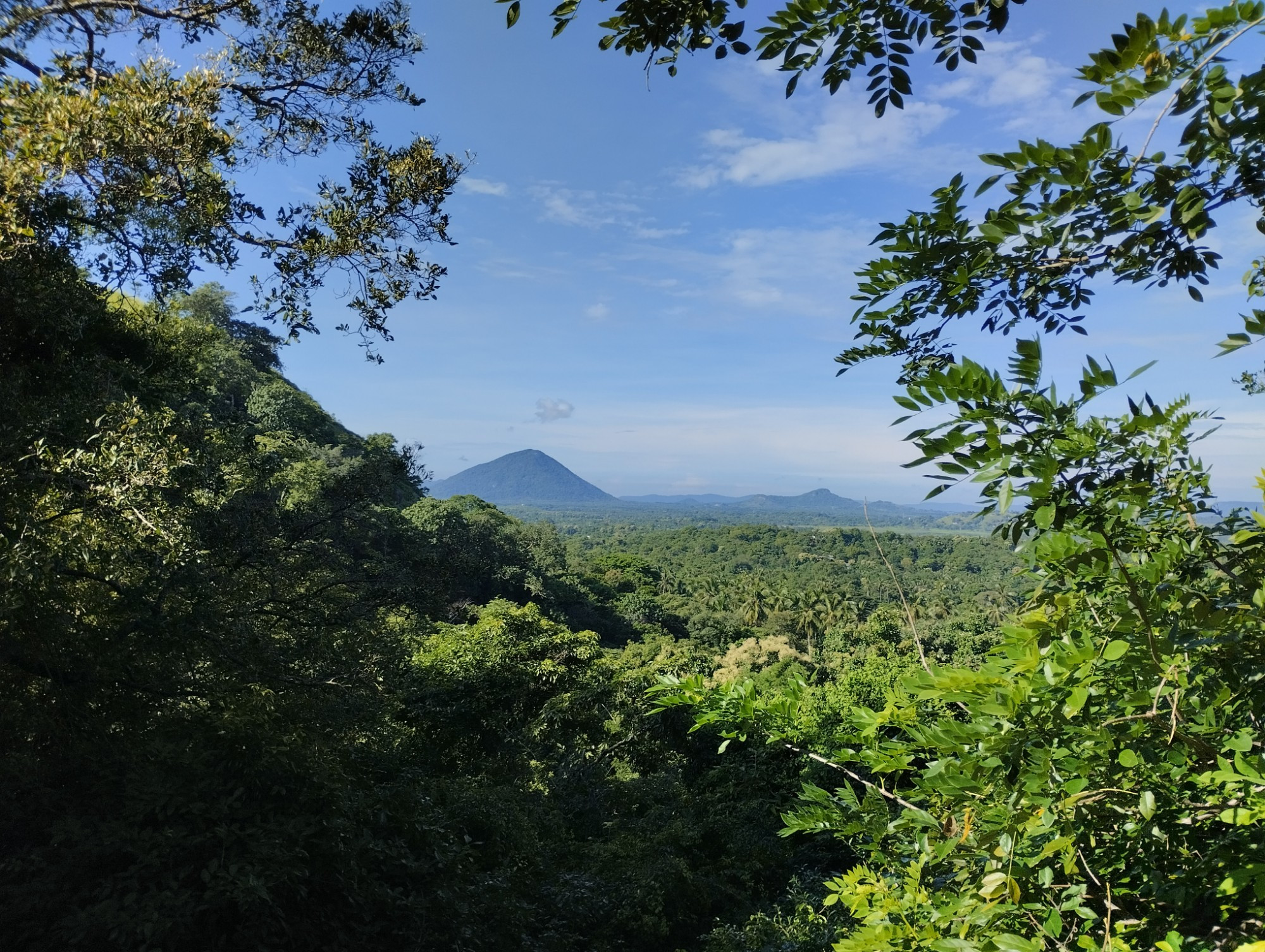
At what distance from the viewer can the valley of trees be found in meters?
1.25

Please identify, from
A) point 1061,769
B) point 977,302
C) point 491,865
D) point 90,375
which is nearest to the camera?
point 1061,769

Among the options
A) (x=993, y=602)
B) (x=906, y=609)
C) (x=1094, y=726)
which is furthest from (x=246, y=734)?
(x=993, y=602)

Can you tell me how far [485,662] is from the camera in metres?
11.2

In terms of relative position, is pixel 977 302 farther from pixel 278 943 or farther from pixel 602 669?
pixel 602 669

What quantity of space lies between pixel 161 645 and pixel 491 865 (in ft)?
12.1

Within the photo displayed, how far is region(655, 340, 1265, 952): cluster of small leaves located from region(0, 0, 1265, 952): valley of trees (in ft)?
0.04

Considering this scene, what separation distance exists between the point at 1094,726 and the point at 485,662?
433 inches

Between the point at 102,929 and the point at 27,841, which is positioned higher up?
the point at 27,841

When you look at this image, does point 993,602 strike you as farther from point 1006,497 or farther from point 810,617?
point 1006,497

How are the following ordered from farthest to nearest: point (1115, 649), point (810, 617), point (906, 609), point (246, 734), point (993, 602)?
point (993, 602) < point (810, 617) < point (246, 734) < point (906, 609) < point (1115, 649)

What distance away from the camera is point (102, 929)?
10.2 ft

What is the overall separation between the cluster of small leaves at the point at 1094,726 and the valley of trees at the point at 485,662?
0.01 metres

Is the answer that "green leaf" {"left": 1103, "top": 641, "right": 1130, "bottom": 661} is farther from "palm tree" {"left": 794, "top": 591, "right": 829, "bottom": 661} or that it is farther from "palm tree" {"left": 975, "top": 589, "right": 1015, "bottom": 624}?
"palm tree" {"left": 794, "top": 591, "right": 829, "bottom": 661}

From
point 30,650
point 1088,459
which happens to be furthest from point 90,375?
point 1088,459
